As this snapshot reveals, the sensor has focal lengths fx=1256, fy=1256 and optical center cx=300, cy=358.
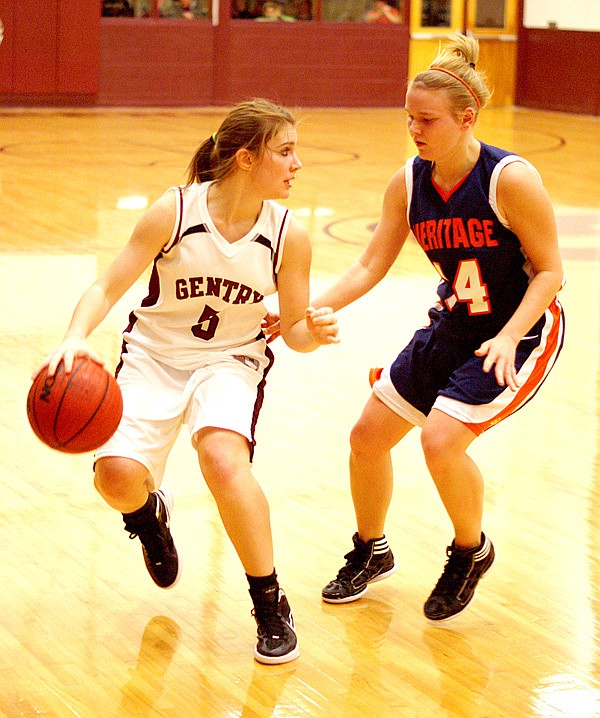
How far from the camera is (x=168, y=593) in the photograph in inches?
131

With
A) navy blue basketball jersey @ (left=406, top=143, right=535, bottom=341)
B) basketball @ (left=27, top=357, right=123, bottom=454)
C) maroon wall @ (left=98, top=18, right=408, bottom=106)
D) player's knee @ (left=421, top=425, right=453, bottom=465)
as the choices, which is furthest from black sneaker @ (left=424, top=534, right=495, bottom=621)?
maroon wall @ (left=98, top=18, right=408, bottom=106)

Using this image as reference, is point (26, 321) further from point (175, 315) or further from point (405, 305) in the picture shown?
point (175, 315)

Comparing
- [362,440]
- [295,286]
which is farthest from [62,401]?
[362,440]

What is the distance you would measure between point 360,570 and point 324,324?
2.47 feet

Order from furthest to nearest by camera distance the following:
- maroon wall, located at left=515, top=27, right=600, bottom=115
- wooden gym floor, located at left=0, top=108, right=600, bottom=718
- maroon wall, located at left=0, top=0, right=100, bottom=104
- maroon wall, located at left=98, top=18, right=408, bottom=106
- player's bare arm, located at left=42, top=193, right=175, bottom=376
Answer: maroon wall, located at left=515, top=27, right=600, bottom=115
maroon wall, located at left=98, top=18, right=408, bottom=106
maroon wall, located at left=0, top=0, right=100, bottom=104
player's bare arm, located at left=42, top=193, right=175, bottom=376
wooden gym floor, located at left=0, top=108, right=600, bottom=718

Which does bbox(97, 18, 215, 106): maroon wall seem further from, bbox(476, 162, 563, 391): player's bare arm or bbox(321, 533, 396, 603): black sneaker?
bbox(476, 162, 563, 391): player's bare arm

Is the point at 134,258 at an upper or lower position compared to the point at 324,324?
upper

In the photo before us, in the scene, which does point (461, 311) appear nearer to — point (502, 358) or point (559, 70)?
point (502, 358)

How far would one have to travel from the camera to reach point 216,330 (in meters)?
3.20

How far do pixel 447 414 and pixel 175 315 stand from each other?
0.73 meters

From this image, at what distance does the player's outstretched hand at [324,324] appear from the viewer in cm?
299

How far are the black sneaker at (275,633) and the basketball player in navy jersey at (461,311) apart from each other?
320 mm

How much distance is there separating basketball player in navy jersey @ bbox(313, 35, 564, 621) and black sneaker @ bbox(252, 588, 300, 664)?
320 mm

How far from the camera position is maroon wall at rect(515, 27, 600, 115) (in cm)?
1602
